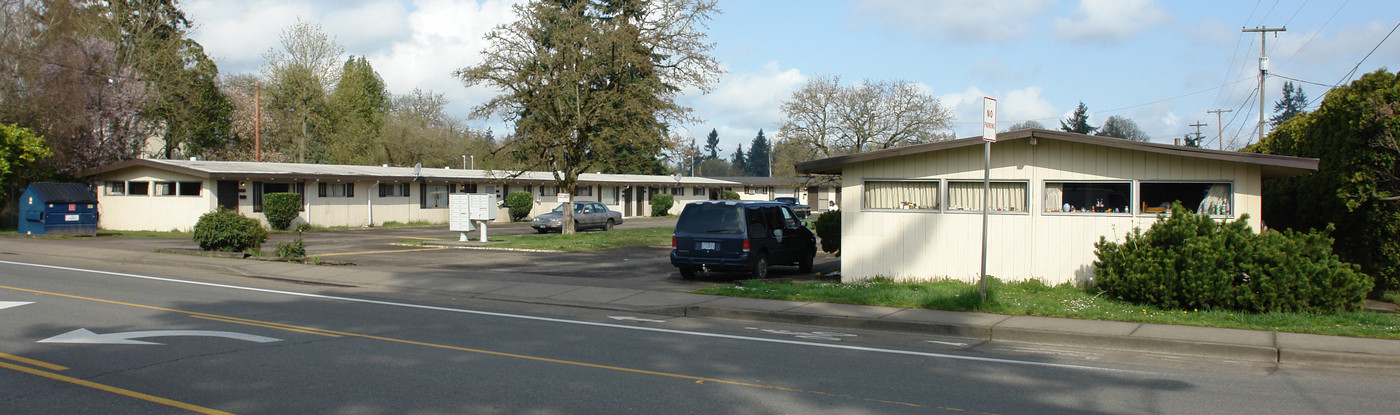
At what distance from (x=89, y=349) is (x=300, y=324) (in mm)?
2360

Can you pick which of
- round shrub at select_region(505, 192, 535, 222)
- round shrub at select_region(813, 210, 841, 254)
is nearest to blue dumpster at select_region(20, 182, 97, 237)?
round shrub at select_region(505, 192, 535, 222)

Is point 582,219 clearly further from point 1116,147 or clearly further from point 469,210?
point 1116,147

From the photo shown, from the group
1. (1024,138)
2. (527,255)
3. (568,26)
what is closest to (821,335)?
(1024,138)

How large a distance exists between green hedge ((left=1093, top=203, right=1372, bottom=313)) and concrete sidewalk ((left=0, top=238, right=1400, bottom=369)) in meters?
1.26

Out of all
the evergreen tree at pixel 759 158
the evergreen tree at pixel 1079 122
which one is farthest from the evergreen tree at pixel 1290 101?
the evergreen tree at pixel 759 158

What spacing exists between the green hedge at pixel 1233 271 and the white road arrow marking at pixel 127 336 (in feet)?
36.5

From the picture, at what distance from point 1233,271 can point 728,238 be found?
8215 mm

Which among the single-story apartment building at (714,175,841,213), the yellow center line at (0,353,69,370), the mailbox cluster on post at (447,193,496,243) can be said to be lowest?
the yellow center line at (0,353,69,370)

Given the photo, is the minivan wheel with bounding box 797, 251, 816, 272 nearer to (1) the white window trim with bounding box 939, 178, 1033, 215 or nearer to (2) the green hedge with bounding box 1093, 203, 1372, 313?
(1) the white window trim with bounding box 939, 178, 1033, 215

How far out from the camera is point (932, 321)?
10.8 meters

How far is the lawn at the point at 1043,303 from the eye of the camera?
1012 centimetres

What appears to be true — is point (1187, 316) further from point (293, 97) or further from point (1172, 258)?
point (293, 97)

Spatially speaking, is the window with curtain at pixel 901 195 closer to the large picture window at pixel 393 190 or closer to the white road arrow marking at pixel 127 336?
the white road arrow marking at pixel 127 336

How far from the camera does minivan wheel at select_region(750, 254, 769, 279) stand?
54.3ft
